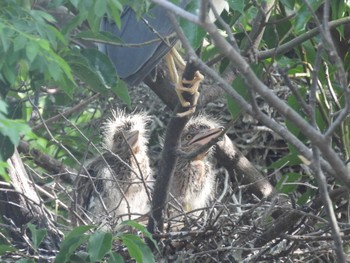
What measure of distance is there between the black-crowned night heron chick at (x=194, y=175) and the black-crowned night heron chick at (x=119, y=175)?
0.46ft

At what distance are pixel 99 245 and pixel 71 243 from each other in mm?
120

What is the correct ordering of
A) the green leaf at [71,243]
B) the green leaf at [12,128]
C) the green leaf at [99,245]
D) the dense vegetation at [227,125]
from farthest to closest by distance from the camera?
the green leaf at [71,243]
the green leaf at [99,245]
the dense vegetation at [227,125]
the green leaf at [12,128]

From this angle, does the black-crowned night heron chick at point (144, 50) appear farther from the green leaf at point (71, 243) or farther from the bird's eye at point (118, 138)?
the green leaf at point (71, 243)

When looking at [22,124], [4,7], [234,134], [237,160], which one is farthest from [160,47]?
[22,124]

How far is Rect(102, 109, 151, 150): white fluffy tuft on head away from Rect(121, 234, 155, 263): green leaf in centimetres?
150

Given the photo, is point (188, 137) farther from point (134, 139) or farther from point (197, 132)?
point (134, 139)

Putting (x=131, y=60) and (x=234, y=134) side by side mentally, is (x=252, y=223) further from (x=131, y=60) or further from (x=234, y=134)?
(x=234, y=134)

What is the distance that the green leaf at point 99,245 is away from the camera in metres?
2.59

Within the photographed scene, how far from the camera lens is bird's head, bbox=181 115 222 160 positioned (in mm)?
4133

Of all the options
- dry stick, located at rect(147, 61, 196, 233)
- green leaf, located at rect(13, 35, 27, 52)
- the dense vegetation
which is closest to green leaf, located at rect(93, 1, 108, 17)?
the dense vegetation

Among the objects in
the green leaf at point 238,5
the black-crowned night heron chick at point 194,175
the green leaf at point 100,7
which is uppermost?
the green leaf at point 100,7

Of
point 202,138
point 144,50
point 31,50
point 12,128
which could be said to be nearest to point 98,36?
point 31,50

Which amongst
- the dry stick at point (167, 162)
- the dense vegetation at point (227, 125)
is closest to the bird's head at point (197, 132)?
the dense vegetation at point (227, 125)

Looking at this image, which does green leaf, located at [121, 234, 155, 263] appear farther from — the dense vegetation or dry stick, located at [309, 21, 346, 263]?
dry stick, located at [309, 21, 346, 263]
